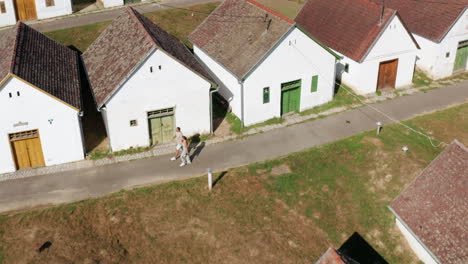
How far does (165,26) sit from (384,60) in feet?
66.1

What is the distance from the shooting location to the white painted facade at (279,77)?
2811cm

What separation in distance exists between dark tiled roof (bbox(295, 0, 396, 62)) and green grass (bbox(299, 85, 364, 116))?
2.43 m

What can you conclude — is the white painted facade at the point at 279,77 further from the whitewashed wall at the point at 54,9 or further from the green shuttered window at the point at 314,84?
the whitewashed wall at the point at 54,9

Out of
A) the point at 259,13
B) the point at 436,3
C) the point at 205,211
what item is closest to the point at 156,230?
the point at 205,211

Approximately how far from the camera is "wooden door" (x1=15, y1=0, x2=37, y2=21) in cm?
4347

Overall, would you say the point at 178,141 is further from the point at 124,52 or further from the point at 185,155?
the point at 124,52

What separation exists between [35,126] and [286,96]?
14.8 m

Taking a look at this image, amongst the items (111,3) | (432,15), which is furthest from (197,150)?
(111,3)

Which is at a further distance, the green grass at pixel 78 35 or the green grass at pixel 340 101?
the green grass at pixel 78 35

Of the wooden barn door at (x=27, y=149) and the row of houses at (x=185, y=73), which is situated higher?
the row of houses at (x=185, y=73)

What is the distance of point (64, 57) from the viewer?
2942cm

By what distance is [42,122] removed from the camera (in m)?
24.5

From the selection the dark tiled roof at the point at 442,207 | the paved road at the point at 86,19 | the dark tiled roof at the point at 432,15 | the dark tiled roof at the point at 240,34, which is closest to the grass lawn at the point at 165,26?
the paved road at the point at 86,19

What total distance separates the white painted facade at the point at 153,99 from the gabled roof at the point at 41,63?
7.35ft
